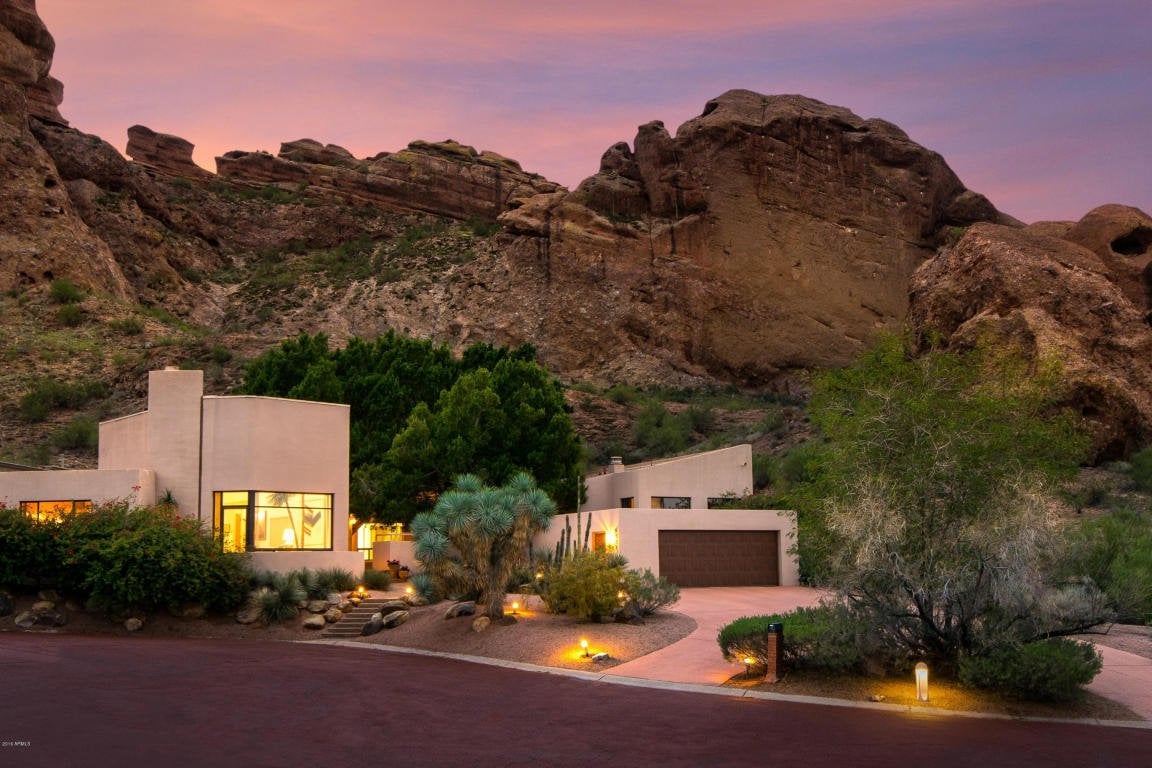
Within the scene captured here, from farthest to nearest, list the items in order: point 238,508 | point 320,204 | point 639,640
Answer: point 320,204 → point 238,508 → point 639,640

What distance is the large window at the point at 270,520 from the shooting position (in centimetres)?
2725

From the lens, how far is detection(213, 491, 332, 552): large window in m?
27.2

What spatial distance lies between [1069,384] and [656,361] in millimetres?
36281

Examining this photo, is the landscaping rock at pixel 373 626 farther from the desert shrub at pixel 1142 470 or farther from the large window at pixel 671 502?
the desert shrub at pixel 1142 470

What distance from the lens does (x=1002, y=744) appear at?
1289 centimetres

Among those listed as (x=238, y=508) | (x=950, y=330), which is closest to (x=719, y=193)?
(x=950, y=330)

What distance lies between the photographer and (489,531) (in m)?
23.7

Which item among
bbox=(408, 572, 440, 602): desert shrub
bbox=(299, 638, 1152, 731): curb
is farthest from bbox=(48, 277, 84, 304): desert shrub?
bbox=(299, 638, 1152, 731): curb

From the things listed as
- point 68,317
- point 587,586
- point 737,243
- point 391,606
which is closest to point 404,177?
point 737,243

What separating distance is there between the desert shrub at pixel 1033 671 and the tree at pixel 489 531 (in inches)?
422

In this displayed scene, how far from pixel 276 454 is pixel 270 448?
0.72 feet

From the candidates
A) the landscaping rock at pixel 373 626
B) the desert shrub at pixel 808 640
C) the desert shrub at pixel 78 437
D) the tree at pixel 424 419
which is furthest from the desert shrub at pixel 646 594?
the desert shrub at pixel 78 437

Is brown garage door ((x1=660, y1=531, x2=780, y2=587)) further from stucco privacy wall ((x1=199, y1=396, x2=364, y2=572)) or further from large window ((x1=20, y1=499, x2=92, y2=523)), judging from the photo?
large window ((x1=20, y1=499, x2=92, y2=523))

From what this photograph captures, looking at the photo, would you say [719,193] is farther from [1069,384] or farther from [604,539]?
[604,539]
